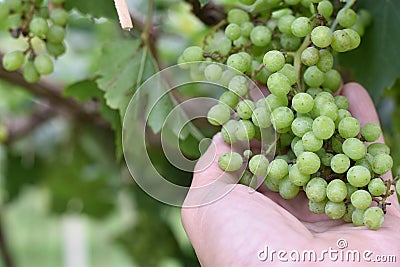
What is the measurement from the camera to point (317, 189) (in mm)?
737

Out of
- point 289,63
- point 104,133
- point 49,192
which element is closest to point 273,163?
point 289,63

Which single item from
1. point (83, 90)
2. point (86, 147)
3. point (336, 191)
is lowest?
point (86, 147)

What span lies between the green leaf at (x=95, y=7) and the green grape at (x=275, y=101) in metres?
0.37

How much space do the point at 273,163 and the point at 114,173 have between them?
108 centimetres

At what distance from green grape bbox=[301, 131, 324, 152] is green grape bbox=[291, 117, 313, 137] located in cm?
1

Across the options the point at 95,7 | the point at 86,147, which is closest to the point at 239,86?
the point at 95,7

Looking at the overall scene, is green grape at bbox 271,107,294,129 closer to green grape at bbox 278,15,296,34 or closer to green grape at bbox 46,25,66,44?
green grape at bbox 278,15,296,34

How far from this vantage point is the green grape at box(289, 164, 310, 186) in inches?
29.4

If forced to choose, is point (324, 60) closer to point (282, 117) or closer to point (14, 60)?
point (282, 117)

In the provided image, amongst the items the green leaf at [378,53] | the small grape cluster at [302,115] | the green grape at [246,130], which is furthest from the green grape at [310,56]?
the green leaf at [378,53]

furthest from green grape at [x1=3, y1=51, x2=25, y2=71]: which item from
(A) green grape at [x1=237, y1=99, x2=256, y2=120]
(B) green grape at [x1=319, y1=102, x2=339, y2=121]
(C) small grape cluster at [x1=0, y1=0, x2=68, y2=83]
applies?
(B) green grape at [x1=319, y1=102, x2=339, y2=121]

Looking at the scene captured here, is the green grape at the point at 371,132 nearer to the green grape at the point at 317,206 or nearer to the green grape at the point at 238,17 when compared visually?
the green grape at the point at 317,206

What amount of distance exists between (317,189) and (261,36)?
24 cm

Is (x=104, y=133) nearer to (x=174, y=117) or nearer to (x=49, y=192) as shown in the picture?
(x=49, y=192)
